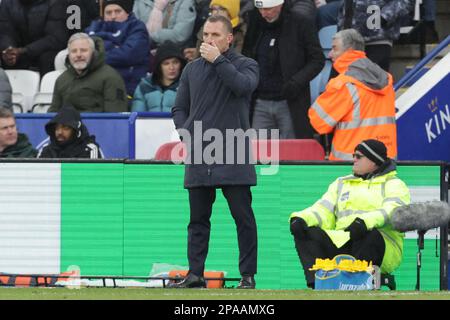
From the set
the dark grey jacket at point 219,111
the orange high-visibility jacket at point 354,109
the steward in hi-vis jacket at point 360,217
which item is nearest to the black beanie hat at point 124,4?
the orange high-visibility jacket at point 354,109

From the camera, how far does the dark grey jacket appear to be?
12826 mm

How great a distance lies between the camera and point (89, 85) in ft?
57.7

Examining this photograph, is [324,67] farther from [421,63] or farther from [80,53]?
[80,53]

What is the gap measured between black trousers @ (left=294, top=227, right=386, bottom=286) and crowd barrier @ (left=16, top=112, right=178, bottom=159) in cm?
359

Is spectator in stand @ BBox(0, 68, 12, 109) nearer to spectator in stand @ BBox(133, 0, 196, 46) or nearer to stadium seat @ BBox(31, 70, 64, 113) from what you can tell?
stadium seat @ BBox(31, 70, 64, 113)

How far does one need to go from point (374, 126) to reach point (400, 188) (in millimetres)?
1597

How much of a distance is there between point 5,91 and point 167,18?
2333 millimetres

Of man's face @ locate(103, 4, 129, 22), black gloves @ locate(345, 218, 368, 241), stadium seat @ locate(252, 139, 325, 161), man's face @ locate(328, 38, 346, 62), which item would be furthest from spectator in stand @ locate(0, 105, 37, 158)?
black gloves @ locate(345, 218, 368, 241)

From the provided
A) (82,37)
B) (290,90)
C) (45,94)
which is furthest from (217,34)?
(45,94)

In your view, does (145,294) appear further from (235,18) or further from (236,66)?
(235,18)

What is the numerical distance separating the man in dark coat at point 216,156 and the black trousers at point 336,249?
668 millimetres

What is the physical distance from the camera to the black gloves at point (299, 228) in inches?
532

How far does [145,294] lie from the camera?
11.6m
